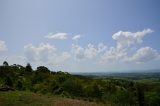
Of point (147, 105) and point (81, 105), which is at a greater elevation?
point (81, 105)

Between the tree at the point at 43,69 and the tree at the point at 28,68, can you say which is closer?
the tree at the point at 43,69

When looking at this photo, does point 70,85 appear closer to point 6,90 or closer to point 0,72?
point 0,72

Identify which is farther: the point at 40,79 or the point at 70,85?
the point at 40,79

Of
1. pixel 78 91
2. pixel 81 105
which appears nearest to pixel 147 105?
pixel 78 91

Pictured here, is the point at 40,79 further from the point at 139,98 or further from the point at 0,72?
the point at 139,98

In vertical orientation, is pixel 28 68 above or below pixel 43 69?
above

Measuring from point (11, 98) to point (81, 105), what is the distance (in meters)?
7.61

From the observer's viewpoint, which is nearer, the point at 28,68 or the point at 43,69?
the point at 43,69

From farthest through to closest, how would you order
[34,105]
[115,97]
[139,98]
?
[139,98] < [115,97] < [34,105]

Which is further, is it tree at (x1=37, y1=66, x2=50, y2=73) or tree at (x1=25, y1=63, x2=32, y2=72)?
tree at (x1=25, y1=63, x2=32, y2=72)

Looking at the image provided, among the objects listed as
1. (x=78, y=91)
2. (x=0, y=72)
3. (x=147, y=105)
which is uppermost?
(x=0, y=72)

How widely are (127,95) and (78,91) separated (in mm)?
14416

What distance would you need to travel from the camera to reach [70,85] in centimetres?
6788

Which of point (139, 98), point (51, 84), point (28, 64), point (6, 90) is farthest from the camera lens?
point (28, 64)
